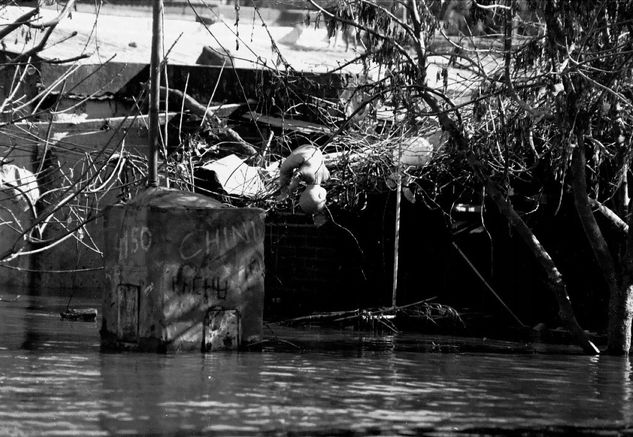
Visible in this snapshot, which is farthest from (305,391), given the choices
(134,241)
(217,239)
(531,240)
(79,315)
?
(79,315)

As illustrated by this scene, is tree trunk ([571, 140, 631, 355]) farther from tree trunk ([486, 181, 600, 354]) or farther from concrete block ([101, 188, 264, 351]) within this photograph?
concrete block ([101, 188, 264, 351])

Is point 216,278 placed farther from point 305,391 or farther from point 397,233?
point 397,233

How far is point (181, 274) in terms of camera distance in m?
12.0

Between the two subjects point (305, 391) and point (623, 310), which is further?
point (623, 310)

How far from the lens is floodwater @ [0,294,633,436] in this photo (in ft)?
26.4

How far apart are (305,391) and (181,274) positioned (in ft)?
8.91

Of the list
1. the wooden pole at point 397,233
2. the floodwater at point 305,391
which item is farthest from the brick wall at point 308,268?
the floodwater at point 305,391

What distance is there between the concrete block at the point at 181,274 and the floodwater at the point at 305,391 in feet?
1.13

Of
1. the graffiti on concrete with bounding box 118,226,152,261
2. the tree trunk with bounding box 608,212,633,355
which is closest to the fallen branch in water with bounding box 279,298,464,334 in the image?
the tree trunk with bounding box 608,212,633,355

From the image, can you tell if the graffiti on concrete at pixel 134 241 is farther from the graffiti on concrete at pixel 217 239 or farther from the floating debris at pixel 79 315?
the floating debris at pixel 79 315

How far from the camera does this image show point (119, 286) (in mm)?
12336

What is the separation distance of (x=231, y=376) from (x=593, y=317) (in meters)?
7.07

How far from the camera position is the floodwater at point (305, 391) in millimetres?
8039

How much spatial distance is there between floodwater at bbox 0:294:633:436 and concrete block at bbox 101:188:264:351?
345 mm
